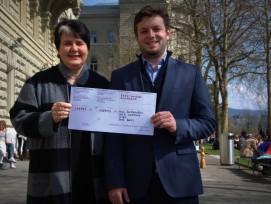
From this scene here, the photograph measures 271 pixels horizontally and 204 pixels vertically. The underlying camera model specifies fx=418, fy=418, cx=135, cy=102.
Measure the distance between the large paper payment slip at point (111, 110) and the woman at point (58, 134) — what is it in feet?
0.34

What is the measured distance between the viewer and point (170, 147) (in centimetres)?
299

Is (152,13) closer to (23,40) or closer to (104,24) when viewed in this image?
(23,40)

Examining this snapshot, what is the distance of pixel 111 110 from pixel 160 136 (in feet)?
1.34

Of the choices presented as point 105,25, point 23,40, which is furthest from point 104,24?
point 23,40

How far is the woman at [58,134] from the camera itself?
10.1ft

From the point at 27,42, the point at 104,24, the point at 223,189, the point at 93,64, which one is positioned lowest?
the point at 223,189

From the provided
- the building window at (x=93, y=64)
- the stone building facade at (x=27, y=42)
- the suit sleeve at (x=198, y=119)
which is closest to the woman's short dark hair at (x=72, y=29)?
the suit sleeve at (x=198, y=119)

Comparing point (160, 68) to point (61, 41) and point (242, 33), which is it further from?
point (242, 33)

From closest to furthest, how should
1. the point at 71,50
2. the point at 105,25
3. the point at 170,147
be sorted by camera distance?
the point at 170,147
the point at 71,50
the point at 105,25

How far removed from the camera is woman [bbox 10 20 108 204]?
3.08 metres

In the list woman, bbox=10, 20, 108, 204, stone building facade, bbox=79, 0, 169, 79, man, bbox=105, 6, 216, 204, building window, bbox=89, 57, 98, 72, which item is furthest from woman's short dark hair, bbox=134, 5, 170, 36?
building window, bbox=89, 57, 98, 72

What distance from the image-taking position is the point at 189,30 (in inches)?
891

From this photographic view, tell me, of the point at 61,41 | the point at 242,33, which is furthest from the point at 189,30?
the point at 61,41

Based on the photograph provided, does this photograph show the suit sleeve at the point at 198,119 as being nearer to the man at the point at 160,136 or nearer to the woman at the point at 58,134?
the man at the point at 160,136
